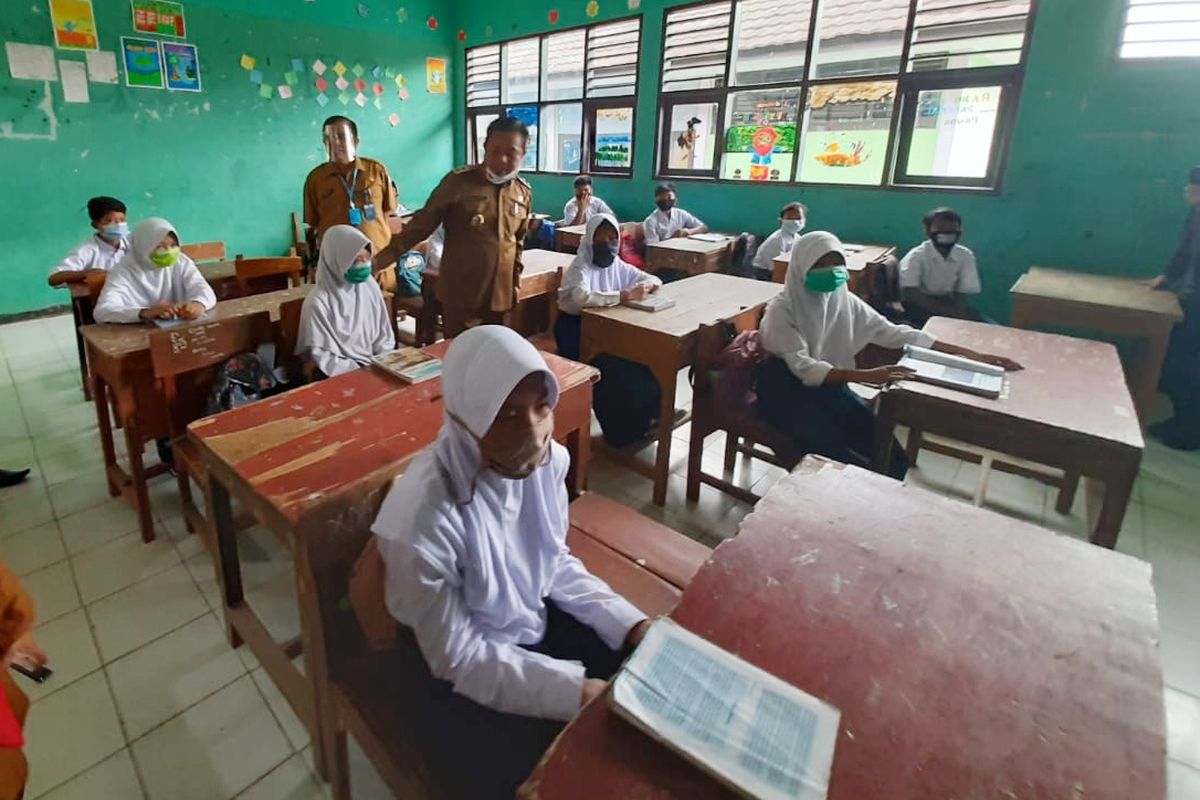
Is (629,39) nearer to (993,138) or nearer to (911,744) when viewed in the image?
(993,138)

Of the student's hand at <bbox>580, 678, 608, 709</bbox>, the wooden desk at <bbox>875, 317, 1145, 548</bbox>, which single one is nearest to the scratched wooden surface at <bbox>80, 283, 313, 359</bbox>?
the student's hand at <bbox>580, 678, 608, 709</bbox>

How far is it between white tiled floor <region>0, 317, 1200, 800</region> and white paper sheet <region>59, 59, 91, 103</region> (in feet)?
10.9

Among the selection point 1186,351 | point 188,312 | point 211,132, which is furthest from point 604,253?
point 211,132

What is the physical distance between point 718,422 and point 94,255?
11.4 ft

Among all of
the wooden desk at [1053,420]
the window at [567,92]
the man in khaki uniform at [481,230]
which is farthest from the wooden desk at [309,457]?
the window at [567,92]

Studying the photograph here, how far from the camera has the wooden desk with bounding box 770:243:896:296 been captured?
13.5ft

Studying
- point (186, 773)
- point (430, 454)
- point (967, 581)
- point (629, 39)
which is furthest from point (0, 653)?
point (629, 39)

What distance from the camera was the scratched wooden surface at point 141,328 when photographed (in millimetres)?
2059

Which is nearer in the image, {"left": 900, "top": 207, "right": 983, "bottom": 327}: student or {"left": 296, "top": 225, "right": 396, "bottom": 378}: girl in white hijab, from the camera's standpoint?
{"left": 296, "top": 225, "right": 396, "bottom": 378}: girl in white hijab

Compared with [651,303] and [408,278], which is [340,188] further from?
[651,303]

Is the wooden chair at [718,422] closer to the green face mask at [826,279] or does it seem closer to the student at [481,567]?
the green face mask at [826,279]

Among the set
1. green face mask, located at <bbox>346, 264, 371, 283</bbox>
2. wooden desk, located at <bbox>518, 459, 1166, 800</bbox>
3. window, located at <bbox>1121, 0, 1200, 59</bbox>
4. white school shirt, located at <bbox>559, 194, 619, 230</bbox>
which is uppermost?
window, located at <bbox>1121, 0, 1200, 59</bbox>

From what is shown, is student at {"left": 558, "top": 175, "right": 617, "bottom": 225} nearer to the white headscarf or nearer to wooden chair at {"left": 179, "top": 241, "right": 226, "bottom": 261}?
wooden chair at {"left": 179, "top": 241, "right": 226, "bottom": 261}

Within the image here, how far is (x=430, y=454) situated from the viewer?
42.0 inches
